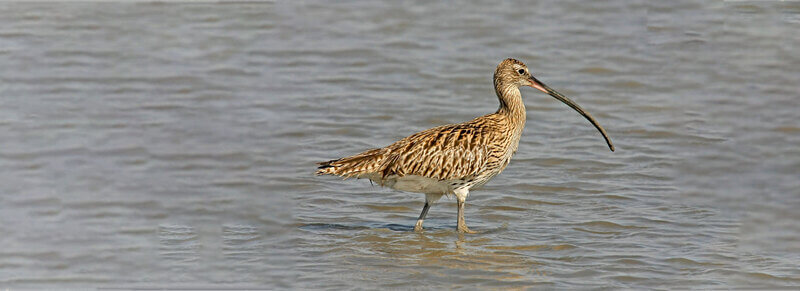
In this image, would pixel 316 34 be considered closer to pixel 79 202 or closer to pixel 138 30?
pixel 138 30

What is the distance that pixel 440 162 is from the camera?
876 centimetres

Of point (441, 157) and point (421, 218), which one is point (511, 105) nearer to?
point (441, 157)

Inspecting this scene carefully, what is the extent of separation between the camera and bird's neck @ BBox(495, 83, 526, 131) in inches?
363

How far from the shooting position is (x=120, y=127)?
11.5 metres

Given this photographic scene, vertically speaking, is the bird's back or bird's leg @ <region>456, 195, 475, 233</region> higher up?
the bird's back

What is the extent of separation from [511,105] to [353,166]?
5.00ft

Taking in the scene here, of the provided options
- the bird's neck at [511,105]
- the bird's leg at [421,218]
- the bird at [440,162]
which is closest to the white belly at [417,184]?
the bird at [440,162]

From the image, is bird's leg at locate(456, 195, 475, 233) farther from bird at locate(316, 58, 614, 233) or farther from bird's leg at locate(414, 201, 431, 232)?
bird's leg at locate(414, 201, 431, 232)

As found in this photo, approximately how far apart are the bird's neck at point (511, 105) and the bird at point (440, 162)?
132 millimetres

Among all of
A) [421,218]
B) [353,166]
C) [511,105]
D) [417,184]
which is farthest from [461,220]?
[511,105]

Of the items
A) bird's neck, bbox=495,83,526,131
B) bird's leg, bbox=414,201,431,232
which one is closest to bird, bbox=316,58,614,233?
bird's leg, bbox=414,201,431,232

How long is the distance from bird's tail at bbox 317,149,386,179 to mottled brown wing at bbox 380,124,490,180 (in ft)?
0.24

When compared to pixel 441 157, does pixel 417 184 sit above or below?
below

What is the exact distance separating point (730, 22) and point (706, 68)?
4.88 ft
